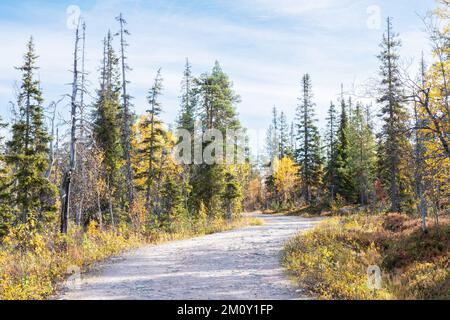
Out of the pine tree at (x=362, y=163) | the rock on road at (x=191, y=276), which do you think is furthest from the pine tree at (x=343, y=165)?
the rock on road at (x=191, y=276)

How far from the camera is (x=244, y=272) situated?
9.53 m

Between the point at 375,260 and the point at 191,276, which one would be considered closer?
the point at 191,276

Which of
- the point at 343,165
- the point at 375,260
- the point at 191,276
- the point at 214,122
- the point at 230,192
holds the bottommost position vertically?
the point at 375,260

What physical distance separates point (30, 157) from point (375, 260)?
1790 centimetres

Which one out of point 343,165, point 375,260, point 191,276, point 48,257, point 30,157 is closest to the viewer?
point 191,276

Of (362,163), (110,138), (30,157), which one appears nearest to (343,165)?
(362,163)

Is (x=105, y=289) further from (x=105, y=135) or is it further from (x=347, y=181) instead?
(x=347, y=181)

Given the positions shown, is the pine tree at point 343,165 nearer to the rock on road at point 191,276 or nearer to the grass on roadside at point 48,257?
the grass on roadside at point 48,257

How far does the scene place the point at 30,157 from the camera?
19562 mm

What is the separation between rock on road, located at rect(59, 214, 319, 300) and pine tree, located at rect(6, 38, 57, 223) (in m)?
9.30

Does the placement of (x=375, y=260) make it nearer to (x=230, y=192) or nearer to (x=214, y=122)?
(x=230, y=192)

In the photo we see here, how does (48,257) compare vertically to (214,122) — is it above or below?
below

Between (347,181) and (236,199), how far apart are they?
63.6ft
